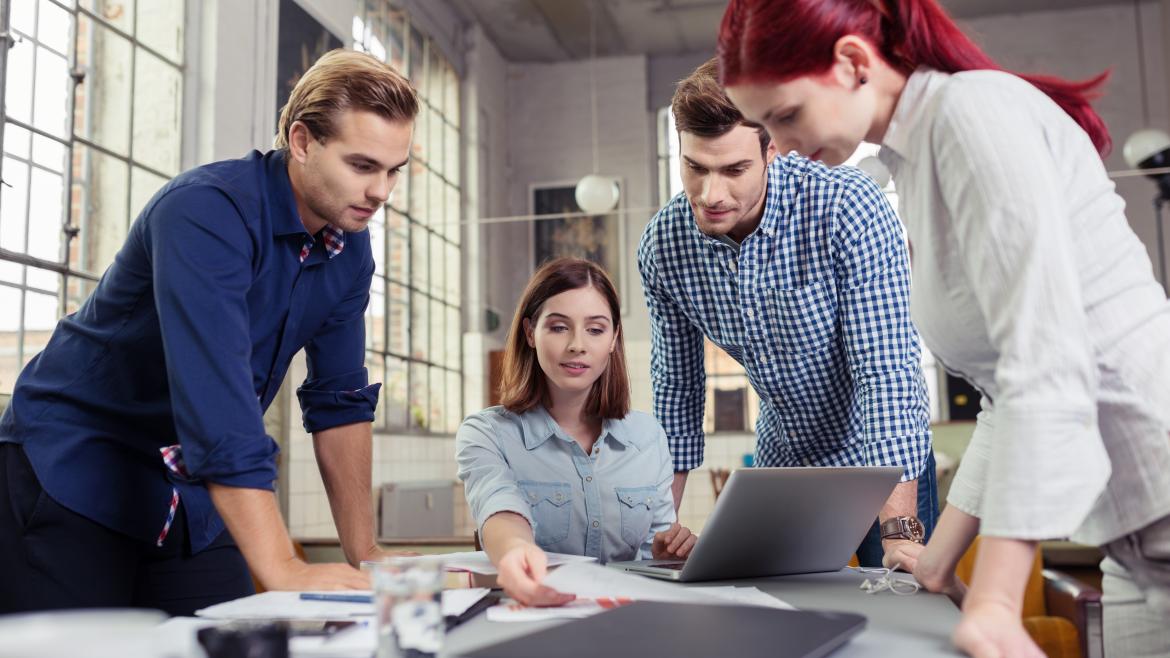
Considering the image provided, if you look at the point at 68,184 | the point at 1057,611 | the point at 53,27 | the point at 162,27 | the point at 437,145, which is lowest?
the point at 1057,611

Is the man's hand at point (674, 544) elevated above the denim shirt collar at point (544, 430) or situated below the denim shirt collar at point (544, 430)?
below

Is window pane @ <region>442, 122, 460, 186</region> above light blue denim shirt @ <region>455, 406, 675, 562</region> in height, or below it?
above

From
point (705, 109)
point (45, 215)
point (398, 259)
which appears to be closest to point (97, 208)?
point (45, 215)

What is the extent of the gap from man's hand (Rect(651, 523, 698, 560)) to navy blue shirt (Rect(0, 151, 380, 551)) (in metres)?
0.60

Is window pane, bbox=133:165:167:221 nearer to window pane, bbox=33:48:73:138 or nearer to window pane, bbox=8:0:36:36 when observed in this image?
window pane, bbox=33:48:73:138

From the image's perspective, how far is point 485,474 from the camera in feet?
5.42

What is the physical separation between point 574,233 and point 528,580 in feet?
24.7

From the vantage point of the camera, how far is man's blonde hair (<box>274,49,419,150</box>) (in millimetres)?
1435

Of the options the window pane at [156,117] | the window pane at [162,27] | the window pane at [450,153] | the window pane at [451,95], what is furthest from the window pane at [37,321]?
the window pane at [451,95]

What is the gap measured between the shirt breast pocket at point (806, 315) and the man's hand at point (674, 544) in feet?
1.49

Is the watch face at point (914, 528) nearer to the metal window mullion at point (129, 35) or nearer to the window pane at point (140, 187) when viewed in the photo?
the window pane at point (140, 187)

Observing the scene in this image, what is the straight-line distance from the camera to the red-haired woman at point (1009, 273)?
74cm

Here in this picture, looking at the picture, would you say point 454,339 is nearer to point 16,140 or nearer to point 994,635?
point 16,140

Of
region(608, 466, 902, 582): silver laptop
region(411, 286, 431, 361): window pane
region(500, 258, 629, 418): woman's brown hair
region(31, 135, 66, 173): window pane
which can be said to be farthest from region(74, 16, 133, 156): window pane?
region(608, 466, 902, 582): silver laptop
